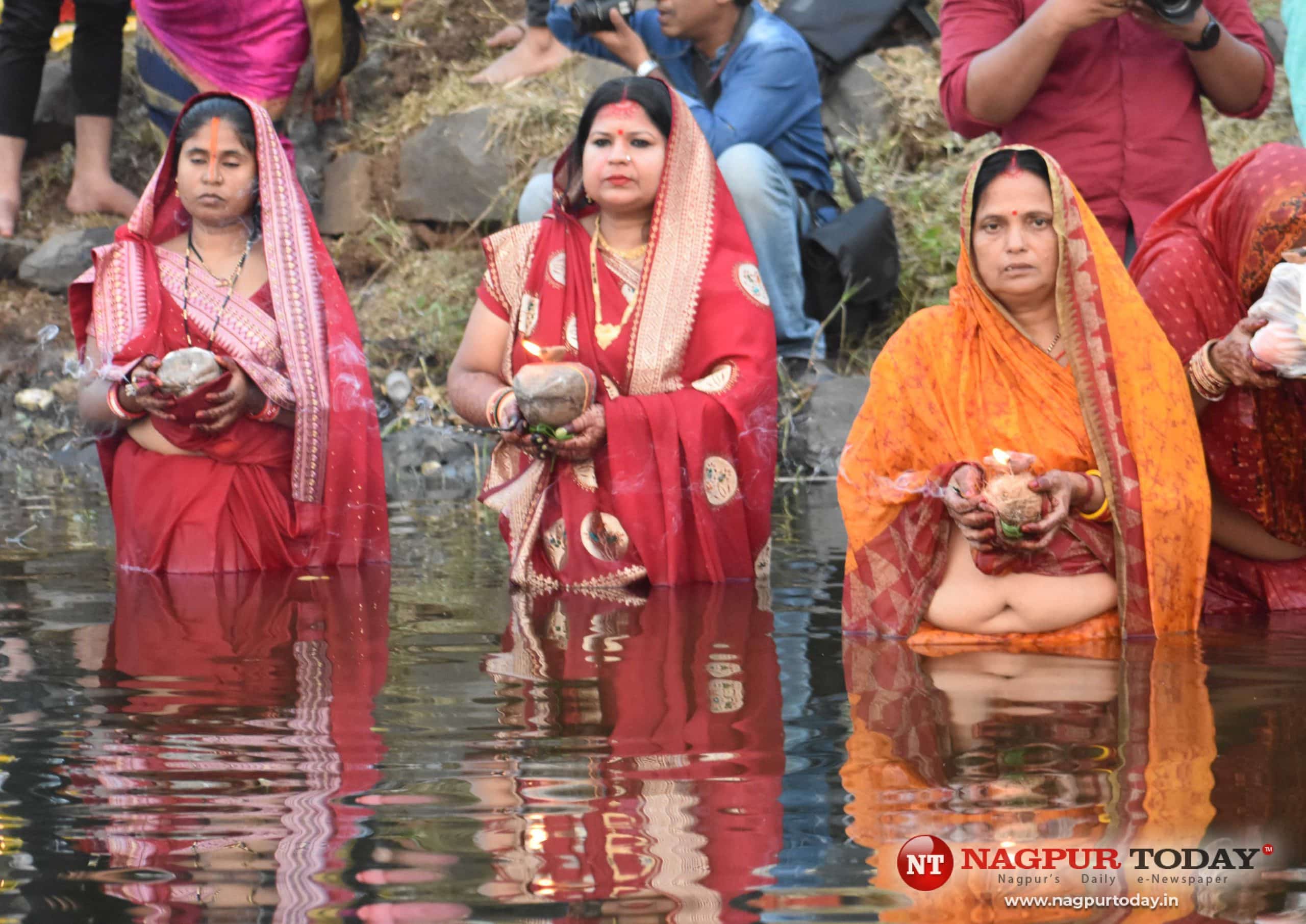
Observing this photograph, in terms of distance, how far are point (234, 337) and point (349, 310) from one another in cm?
40

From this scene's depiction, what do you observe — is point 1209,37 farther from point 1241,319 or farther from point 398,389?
point 398,389

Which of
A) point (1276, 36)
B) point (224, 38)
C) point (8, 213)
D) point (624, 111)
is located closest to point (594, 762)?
point (624, 111)

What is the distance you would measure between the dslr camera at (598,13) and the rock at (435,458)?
191 centimetres

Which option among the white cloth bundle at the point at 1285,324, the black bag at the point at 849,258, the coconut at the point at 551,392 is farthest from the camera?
the black bag at the point at 849,258

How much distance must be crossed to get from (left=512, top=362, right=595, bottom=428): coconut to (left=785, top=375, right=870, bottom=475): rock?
2.54 m

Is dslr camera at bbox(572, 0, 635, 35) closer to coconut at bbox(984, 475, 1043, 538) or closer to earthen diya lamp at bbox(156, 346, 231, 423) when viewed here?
earthen diya lamp at bbox(156, 346, 231, 423)

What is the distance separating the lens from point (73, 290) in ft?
17.7

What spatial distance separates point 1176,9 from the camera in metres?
4.77

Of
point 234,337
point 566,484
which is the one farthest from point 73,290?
point 566,484

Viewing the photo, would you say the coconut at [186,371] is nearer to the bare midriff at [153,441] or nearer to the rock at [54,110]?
the bare midriff at [153,441]

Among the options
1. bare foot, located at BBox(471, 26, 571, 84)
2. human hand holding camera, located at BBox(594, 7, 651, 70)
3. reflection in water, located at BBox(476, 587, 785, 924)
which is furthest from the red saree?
bare foot, located at BBox(471, 26, 571, 84)

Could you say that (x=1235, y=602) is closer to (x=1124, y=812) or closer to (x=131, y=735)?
(x=1124, y=812)

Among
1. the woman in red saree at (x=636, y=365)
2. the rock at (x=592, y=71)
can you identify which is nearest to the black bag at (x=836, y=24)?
the rock at (x=592, y=71)

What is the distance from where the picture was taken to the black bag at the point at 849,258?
293 inches
